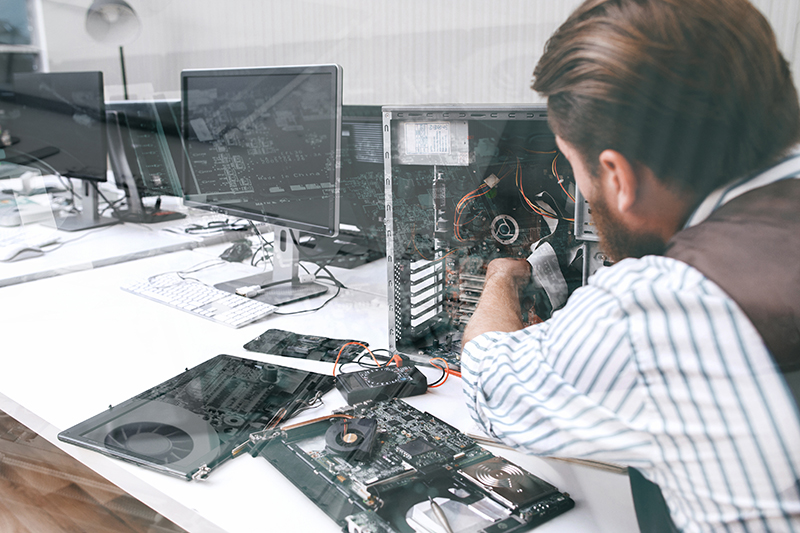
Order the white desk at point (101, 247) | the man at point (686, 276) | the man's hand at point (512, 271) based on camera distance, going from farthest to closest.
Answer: the white desk at point (101, 247) → the man's hand at point (512, 271) → the man at point (686, 276)

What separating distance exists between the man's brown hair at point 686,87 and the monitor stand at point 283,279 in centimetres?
93

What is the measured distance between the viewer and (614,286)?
51 cm

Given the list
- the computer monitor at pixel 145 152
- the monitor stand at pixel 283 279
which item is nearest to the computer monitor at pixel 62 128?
the computer monitor at pixel 145 152

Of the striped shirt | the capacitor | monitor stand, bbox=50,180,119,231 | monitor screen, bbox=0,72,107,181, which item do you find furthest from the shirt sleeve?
monitor stand, bbox=50,180,119,231

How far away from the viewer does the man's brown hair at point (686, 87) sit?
1.59 feet

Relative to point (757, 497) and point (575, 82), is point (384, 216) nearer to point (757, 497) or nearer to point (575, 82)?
point (575, 82)

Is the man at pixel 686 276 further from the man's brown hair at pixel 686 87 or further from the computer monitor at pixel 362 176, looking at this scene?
the computer monitor at pixel 362 176

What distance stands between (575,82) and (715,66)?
0.12 meters

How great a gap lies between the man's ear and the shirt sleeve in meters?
0.10

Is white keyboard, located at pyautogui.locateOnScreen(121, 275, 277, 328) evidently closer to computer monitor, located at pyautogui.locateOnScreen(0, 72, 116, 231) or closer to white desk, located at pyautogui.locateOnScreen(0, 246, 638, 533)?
white desk, located at pyautogui.locateOnScreen(0, 246, 638, 533)

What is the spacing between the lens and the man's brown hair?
1.59ft

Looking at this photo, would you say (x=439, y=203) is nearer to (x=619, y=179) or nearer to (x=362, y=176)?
(x=362, y=176)

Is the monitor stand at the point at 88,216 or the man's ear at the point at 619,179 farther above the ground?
the man's ear at the point at 619,179

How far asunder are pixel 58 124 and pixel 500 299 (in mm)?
1607
